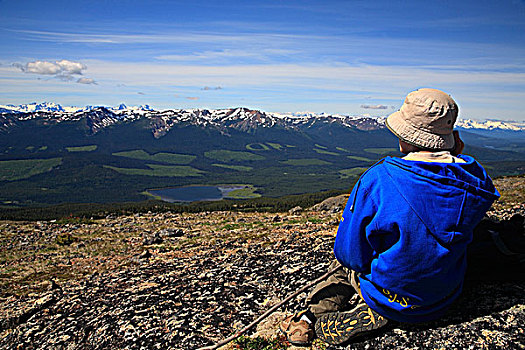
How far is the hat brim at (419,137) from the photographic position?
472 cm

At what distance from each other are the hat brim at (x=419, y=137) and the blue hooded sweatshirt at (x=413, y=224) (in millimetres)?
279

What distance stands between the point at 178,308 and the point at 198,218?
23.4 metres

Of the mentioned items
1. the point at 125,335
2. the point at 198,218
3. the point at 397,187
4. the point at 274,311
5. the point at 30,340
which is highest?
the point at 397,187

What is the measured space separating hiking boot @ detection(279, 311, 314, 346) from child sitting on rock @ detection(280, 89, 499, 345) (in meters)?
1.86

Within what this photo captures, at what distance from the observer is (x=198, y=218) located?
32.2m

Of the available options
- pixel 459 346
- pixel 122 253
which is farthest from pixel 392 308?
pixel 122 253

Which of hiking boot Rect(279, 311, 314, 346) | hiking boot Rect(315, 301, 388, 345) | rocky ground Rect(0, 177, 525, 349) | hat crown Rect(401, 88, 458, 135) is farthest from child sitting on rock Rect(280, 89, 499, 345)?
hiking boot Rect(279, 311, 314, 346)

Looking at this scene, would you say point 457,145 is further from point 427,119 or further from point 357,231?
point 357,231

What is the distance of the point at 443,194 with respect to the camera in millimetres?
4566

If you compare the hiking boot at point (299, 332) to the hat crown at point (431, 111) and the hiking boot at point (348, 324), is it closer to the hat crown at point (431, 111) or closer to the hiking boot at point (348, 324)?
the hiking boot at point (348, 324)

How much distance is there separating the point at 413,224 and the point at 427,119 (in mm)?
1429

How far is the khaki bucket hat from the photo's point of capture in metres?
4.58

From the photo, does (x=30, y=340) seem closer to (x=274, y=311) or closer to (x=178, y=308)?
(x=178, y=308)

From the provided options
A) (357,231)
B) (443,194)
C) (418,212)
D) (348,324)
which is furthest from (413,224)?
(348,324)
